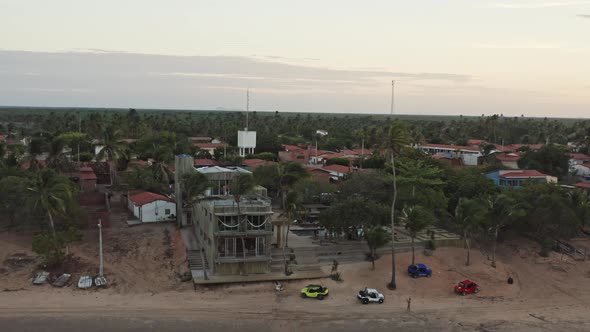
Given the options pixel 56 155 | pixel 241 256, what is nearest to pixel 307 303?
pixel 241 256

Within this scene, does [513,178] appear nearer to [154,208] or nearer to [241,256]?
[241,256]

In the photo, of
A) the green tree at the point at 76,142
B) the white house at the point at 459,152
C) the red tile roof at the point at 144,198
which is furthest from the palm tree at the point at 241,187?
the white house at the point at 459,152

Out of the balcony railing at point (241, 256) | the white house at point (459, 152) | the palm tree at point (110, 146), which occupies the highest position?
the palm tree at point (110, 146)

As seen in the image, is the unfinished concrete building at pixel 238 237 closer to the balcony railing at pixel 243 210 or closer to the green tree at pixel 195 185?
the balcony railing at pixel 243 210

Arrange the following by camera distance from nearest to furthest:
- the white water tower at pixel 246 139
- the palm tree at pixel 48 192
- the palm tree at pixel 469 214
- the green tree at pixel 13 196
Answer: the palm tree at pixel 48 192
the palm tree at pixel 469 214
the green tree at pixel 13 196
the white water tower at pixel 246 139

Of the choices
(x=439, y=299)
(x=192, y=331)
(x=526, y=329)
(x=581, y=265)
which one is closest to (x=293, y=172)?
(x=439, y=299)

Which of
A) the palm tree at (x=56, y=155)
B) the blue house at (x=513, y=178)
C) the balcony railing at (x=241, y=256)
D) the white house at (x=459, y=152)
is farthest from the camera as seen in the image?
the white house at (x=459, y=152)
